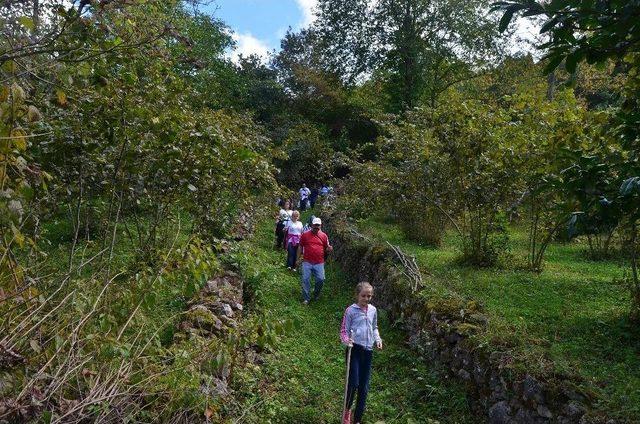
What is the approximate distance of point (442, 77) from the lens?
3158 centimetres

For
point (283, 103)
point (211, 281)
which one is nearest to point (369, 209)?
point (211, 281)

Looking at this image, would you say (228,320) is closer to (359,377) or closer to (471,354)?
(359,377)

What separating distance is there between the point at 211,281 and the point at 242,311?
2.54 ft

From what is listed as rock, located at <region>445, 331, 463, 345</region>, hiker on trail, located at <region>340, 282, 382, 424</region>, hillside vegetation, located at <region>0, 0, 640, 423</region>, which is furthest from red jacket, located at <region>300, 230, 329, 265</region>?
hiker on trail, located at <region>340, 282, 382, 424</region>

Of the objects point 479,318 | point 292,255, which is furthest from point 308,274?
point 479,318

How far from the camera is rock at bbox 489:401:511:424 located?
5.81 metres

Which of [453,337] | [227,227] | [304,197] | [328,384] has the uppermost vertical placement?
[304,197]

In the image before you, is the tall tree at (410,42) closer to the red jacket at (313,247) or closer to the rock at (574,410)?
the red jacket at (313,247)

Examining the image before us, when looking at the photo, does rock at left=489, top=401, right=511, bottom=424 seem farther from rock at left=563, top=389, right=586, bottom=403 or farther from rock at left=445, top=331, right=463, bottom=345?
rock at left=445, top=331, right=463, bottom=345

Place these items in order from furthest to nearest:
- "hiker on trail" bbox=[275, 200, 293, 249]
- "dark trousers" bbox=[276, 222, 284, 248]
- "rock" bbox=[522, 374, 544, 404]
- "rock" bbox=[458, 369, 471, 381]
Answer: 1. "dark trousers" bbox=[276, 222, 284, 248]
2. "hiker on trail" bbox=[275, 200, 293, 249]
3. "rock" bbox=[458, 369, 471, 381]
4. "rock" bbox=[522, 374, 544, 404]

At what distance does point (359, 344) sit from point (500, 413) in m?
1.69

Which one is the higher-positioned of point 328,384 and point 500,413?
point 500,413

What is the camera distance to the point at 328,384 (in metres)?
7.41

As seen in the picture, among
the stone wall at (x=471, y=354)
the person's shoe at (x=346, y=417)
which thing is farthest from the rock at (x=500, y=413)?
the person's shoe at (x=346, y=417)
